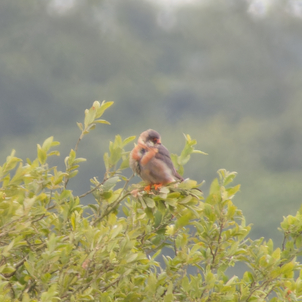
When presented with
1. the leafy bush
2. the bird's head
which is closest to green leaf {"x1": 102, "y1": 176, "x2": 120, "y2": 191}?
the leafy bush

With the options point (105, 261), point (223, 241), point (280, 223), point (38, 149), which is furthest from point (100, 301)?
point (280, 223)

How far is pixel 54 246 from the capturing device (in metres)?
3.77

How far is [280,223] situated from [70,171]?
2.70 m

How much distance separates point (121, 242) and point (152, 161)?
1.37 meters

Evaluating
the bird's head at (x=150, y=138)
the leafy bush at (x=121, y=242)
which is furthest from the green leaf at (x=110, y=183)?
the bird's head at (x=150, y=138)

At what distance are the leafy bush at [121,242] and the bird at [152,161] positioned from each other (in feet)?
0.46

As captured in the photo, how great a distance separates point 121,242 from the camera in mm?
3834

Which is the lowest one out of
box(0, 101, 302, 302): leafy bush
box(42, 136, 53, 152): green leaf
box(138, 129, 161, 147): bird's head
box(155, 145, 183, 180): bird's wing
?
box(0, 101, 302, 302): leafy bush

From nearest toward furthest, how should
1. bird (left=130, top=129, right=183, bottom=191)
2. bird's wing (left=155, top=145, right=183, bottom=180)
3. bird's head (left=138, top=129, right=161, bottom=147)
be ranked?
bird (left=130, top=129, right=183, bottom=191) → bird's wing (left=155, top=145, right=183, bottom=180) → bird's head (left=138, top=129, right=161, bottom=147)

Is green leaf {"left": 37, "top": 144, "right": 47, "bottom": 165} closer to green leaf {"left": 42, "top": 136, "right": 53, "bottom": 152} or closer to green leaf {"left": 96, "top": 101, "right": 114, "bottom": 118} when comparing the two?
green leaf {"left": 42, "top": 136, "right": 53, "bottom": 152}

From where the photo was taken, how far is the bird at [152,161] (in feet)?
15.6

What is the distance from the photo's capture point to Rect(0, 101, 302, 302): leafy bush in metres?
3.89

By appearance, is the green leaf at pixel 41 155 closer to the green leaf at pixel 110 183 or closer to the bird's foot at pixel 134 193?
the green leaf at pixel 110 183

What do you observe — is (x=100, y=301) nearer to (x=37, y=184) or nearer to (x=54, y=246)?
(x=54, y=246)
